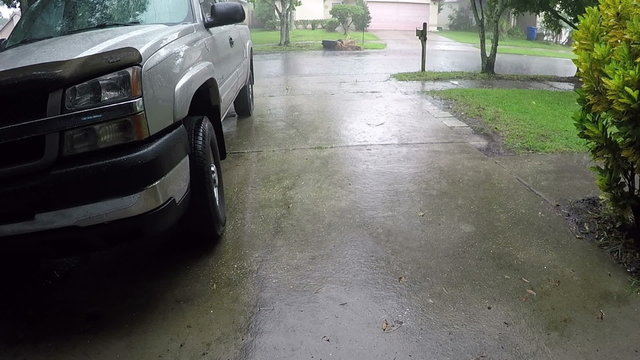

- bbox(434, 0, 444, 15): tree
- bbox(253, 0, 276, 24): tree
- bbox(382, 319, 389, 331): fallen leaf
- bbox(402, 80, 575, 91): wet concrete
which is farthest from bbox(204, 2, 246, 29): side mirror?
bbox(434, 0, 444, 15): tree

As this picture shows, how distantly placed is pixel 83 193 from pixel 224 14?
223 cm

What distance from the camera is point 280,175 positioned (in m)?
4.73

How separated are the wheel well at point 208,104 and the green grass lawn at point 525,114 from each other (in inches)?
134

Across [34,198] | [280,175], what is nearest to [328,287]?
[34,198]

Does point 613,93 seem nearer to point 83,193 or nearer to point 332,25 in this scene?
point 83,193

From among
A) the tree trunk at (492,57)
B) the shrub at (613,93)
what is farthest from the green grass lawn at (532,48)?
the shrub at (613,93)

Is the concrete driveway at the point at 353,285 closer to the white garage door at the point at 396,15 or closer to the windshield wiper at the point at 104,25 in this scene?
the windshield wiper at the point at 104,25

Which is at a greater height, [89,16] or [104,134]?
[89,16]

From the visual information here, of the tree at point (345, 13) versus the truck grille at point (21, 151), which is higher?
the tree at point (345, 13)

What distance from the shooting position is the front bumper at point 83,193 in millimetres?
2160

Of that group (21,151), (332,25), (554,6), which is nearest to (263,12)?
(332,25)

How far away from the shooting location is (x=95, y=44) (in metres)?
2.66

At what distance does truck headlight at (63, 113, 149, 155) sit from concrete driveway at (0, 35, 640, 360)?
40.0 inches

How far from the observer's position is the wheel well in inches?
141
